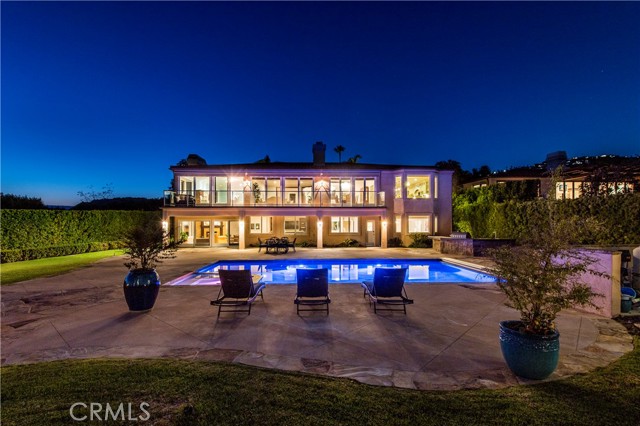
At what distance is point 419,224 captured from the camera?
72.2 feet

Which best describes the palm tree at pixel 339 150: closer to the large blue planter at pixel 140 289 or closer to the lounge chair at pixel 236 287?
the lounge chair at pixel 236 287

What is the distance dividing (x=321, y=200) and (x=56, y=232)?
651 inches

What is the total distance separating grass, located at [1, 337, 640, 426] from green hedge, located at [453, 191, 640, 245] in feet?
6.73

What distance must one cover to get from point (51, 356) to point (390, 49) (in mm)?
31899

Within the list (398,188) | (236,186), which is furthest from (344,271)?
(236,186)

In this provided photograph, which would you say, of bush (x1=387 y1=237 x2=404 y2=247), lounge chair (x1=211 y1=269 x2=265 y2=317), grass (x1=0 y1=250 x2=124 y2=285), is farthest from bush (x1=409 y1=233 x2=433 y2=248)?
grass (x1=0 y1=250 x2=124 y2=285)

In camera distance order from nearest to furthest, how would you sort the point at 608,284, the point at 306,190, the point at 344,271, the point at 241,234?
the point at 608,284, the point at 344,271, the point at 241,234, the point at 306,190

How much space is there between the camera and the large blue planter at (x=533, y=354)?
3481 mm

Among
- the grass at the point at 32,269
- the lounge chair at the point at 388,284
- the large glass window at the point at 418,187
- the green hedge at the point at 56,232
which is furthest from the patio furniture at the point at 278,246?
the lounge chair at the point at 388,284

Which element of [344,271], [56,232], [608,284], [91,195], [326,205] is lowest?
[344,271]

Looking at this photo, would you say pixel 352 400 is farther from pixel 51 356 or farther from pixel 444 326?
pixel 51 356

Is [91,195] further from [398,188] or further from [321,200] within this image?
[398,188]

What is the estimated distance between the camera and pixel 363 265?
1477cm

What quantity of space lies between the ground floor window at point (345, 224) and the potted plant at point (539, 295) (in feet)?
61.7
